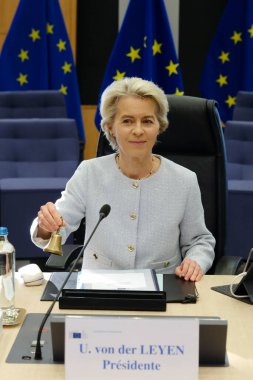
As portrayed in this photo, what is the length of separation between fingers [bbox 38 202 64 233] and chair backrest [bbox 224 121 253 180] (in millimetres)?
2584

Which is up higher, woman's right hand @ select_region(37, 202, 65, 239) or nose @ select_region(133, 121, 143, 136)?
nose @ select_region(133, 121, 143, 136)

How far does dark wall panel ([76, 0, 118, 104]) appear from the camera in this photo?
6.35 metres

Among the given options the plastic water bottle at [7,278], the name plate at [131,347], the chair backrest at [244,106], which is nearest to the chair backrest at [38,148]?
the chair backrest at [244,106]

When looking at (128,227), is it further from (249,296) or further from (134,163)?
(249,296)

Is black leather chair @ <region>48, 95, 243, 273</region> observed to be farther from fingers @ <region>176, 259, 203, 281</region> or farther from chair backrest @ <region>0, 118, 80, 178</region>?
chair backrest @ <region>0, 118, 80, 178</region>

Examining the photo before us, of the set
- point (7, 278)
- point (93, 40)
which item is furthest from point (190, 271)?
point (93, 40)

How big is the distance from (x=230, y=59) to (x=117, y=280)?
170 inches

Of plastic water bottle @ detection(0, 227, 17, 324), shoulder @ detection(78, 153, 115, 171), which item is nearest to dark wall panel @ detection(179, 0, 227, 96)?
shoulder @ detection(78, 153, 115, 171)

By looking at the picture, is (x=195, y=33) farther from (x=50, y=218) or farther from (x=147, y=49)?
(x=50, y=218)

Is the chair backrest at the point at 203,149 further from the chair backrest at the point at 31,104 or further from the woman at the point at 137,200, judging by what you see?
the chair backrest at the point at 31,104

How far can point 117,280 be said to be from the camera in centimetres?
178

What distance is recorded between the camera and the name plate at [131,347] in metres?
1.21

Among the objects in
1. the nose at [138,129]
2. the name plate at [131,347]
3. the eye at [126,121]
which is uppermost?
the eye at [126,121]

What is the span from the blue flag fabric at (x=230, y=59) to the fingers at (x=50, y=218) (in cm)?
414
